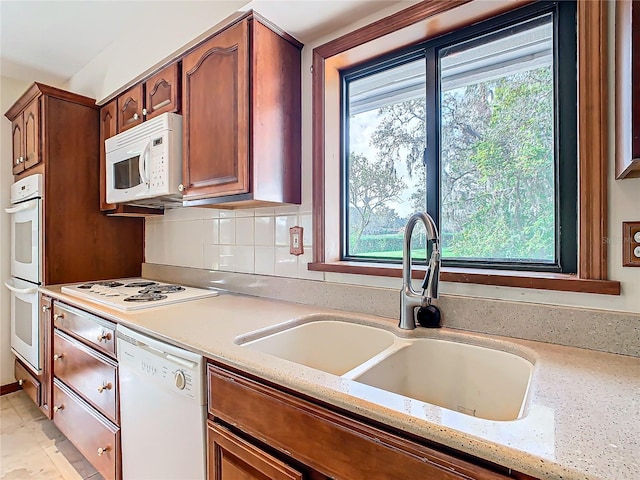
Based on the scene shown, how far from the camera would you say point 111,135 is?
7.23 ft

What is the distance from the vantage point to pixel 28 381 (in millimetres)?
2334

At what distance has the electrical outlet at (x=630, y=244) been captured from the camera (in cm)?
87

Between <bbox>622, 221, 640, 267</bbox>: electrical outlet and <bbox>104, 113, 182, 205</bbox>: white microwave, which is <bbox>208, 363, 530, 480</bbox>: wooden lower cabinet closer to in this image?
<bbox>622, 221, 640, 267</bbox>: electrical outlet

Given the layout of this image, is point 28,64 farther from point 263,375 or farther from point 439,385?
point 439,385

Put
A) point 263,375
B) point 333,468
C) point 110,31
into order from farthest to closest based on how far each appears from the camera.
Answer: point 110,31, point 263,375, point 333,468

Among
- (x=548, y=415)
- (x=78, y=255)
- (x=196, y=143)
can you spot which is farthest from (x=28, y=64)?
(x=548, y=415)

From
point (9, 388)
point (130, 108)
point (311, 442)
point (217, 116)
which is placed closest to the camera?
point (311, 442)

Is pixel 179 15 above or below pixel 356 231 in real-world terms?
above

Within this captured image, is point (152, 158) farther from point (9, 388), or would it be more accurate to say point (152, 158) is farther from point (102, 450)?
point (9, 388)

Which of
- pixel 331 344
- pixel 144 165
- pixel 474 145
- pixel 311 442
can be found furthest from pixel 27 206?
pixel 474 145

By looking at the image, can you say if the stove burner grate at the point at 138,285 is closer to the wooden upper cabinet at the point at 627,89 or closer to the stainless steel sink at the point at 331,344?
the stainless steel sink at the point at 331,344

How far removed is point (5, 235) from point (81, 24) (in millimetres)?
1730

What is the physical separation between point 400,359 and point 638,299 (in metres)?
0.64

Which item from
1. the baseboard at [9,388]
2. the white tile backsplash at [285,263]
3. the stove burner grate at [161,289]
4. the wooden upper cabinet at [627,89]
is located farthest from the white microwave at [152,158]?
the baseboard at [9,388]
